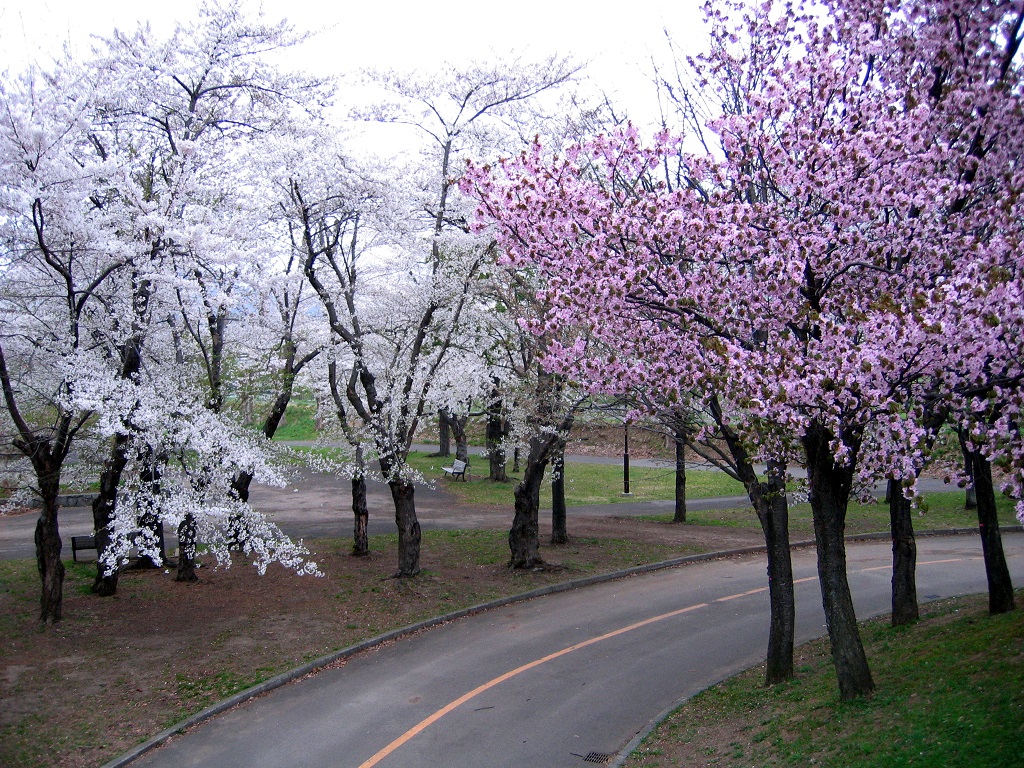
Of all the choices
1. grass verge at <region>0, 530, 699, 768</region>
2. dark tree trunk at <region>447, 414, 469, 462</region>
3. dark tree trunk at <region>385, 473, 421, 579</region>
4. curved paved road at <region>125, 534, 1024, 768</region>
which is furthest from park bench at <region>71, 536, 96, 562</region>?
dark tree trunk at <region>447, 414, 469, 462</region>

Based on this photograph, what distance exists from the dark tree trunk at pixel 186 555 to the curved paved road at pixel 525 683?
15.0ft

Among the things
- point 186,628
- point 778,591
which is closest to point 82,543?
point 186,628

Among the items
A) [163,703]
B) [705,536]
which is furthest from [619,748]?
[705,536]

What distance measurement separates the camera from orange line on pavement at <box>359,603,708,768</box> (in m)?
8.95

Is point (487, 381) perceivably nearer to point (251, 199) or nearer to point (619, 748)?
point (251, 199)

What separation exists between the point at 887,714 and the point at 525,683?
4.91 metres

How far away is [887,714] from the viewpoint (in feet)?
25.6

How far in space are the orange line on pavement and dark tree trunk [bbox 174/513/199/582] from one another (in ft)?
22.2

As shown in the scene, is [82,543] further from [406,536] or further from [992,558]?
[992,558]

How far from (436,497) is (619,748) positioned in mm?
21708

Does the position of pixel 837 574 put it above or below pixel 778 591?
above

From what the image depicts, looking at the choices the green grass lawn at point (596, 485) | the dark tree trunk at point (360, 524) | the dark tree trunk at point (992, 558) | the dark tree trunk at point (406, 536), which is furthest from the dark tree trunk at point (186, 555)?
the green grass lawn at point (596, 485)

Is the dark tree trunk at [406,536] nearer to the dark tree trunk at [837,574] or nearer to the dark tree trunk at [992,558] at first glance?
the dark tree trunk at [837,574]

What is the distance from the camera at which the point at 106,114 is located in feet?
43.8
